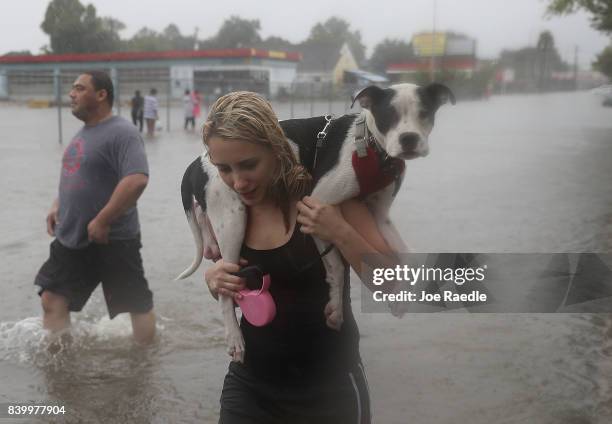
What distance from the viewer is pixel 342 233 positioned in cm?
220

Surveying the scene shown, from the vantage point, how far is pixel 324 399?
7.53 ft

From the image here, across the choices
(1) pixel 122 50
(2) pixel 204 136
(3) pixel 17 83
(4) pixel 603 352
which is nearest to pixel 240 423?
(2) pixel 204 136

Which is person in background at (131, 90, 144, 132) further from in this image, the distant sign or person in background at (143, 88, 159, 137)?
the distant sign

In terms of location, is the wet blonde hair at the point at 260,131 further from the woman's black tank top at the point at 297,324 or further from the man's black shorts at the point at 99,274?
the man's black shorts at the point at 99,274

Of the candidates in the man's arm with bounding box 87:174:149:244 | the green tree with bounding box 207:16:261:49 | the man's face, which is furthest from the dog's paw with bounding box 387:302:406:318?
the green tree with bounding box 207:16:261:49

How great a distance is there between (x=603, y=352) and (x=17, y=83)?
35369 millimetres

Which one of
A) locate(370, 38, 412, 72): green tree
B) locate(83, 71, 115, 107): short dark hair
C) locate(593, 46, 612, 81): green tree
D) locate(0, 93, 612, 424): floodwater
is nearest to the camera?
locate(0, 93, 612, 424): floodwater

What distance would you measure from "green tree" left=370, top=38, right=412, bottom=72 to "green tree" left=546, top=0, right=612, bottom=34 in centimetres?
871

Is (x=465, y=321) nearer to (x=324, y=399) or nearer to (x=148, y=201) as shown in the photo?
(x=324, y=399)

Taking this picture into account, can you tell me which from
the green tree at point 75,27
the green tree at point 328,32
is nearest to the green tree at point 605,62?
the green tree at point 328,32

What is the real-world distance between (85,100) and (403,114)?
2950 millimetres

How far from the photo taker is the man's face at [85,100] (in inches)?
184

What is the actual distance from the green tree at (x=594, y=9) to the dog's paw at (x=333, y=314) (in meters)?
15.9

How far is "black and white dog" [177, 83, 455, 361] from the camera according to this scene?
2.31m
